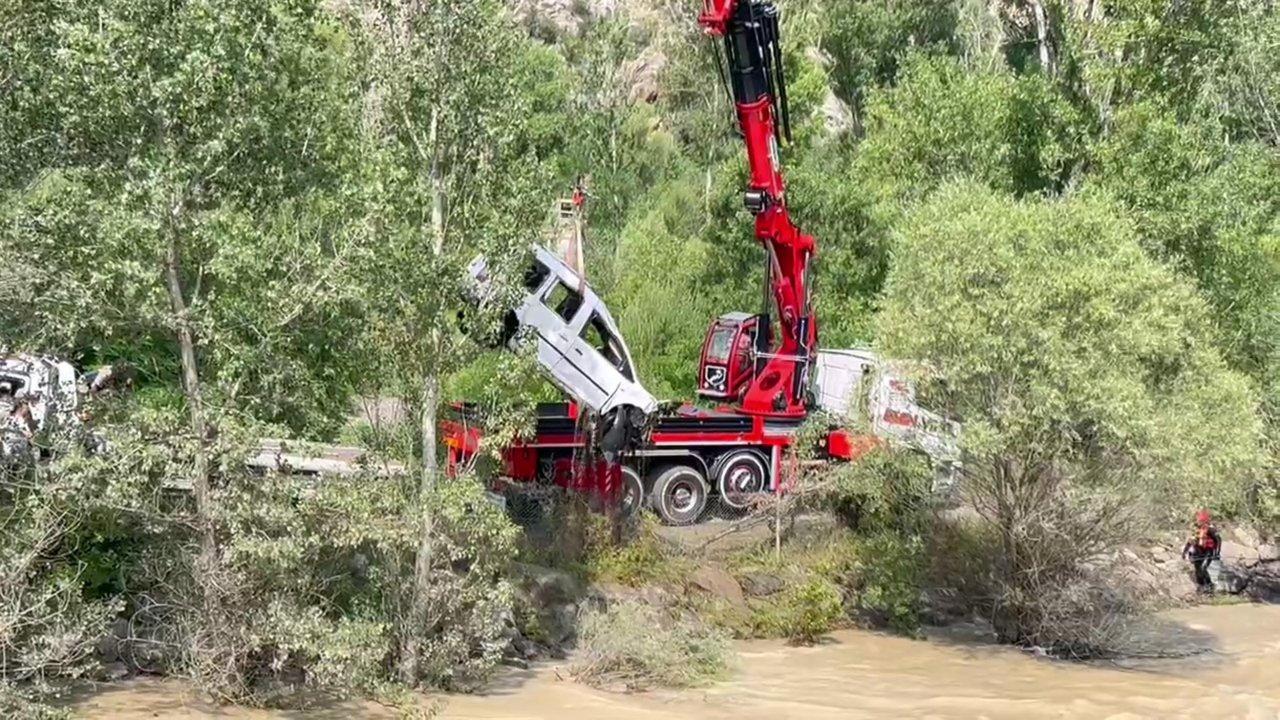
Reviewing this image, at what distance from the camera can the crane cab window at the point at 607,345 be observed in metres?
20.3

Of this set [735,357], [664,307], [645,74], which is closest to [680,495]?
[735,357]

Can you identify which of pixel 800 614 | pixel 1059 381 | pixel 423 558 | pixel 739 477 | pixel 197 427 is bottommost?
pixel 800 614

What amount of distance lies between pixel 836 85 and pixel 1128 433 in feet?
111

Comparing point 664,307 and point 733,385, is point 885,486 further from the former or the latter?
point 664,307


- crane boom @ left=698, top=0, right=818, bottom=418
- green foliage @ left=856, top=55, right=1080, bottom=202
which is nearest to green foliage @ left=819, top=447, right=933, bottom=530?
crane boom @ left=698, top=0, right=818, bottom=418

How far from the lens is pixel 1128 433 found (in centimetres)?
1661

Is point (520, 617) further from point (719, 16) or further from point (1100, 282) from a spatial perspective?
point (719, 16)

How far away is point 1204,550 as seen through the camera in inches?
900

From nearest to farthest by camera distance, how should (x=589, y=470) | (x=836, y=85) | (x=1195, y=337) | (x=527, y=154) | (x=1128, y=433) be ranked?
(x=527, y=154)
(x=1128, y=433)
(x=1195, y=337)
(x=589, y=470)
(x=836, y=85)

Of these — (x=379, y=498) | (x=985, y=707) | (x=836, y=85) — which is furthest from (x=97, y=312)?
(x=836, y=85)

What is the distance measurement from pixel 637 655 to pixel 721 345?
916 cm

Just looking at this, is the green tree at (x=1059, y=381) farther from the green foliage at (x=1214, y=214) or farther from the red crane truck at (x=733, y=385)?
the green foliage at (x=1214, y=214)

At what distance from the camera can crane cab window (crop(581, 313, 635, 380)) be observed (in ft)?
66.7

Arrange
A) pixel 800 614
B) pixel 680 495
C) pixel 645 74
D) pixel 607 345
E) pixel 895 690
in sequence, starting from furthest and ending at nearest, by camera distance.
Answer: pixel 645 74
pixel 680 495
pixel 607 345
pixel 800 614
pixel 895 690
